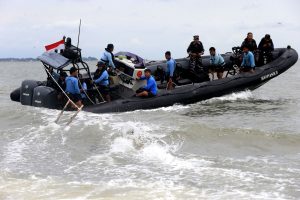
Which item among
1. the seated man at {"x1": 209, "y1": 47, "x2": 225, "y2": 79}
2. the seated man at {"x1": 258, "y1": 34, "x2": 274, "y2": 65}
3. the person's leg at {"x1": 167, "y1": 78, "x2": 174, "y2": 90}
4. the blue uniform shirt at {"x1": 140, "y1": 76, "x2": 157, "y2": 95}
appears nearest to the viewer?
the blue uniform shirt at {"x1": 140, "y1": 76, "x2": 157, "y2": 95}

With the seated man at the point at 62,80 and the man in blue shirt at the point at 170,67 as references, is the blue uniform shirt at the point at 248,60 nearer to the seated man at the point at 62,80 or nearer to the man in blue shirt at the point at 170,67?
the man in blue shirt at the point at 170,67

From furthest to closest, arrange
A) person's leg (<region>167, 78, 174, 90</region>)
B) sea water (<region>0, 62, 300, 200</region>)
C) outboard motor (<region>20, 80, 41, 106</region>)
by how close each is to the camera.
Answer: person's leg (<region>167, 78, 174, 90</region>)
outboard motor (<region>20, 80, 41, 106</region>)
sea water (<region>0, 62, 300, 200</region>)

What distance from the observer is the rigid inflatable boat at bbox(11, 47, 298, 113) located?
33.4ft

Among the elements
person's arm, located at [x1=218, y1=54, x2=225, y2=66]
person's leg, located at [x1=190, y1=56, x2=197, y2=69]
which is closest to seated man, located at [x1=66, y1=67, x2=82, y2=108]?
person's leg, located at [x1=190, y1=56, x2=197, y2=69]

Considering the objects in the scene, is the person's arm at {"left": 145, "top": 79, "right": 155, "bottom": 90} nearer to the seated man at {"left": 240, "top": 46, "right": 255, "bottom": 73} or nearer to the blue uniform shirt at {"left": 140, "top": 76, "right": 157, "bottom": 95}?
the blue uniform shirt at {"left": 140, "top": 76, "right": 157, "bottom": 95}

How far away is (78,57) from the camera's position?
33.8 ft

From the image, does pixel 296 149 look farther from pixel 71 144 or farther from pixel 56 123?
pixel 56 123

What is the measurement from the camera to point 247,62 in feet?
43.4

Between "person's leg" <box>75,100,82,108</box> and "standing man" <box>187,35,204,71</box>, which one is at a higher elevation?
"standing man" <box>187,35,204,71</box>

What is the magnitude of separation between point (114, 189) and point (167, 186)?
0.63 meters

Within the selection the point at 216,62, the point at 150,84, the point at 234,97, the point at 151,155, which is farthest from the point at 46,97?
the point at 234,97

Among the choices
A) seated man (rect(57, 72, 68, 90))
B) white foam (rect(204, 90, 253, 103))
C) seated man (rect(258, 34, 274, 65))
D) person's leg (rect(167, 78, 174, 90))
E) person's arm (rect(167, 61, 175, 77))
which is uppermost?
seated man (rect(258, 34, 274, 65))

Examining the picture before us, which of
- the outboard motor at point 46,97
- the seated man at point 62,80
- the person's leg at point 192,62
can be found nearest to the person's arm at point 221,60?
the person's leg at point 192,62

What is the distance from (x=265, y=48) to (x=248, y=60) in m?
1.25
